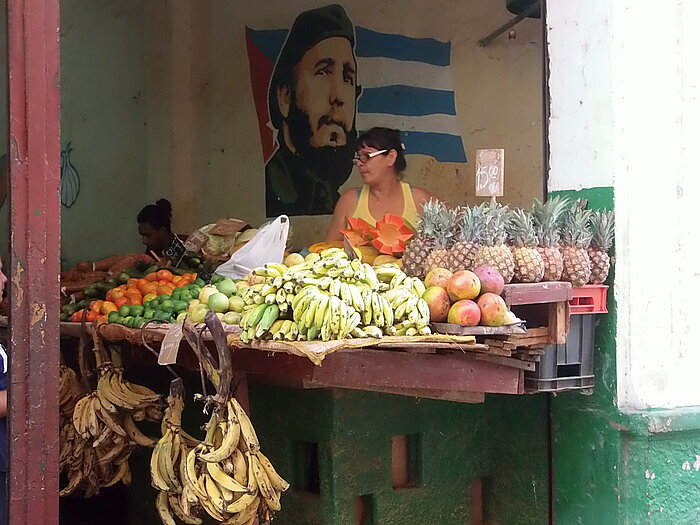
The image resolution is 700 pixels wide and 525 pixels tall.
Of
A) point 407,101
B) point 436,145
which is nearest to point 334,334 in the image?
point 436,145

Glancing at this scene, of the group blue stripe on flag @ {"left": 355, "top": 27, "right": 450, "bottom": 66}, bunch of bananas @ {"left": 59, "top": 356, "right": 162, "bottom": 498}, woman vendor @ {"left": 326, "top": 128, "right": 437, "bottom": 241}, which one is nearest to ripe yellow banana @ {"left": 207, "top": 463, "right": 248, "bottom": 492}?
bunch of bananas @ {"left": 59, "top": 356, "right": 162, "bottom": 498}

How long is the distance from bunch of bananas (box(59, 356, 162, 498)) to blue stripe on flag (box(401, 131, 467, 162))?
337 centimetres

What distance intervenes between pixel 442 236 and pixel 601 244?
754 millimetres

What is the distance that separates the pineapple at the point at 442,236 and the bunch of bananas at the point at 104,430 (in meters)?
1.43

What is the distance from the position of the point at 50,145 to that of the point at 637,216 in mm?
2702

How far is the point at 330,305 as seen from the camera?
3.14 m

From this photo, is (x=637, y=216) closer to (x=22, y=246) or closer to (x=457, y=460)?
(x=457, y=460)

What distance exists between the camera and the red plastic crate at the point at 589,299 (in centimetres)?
394

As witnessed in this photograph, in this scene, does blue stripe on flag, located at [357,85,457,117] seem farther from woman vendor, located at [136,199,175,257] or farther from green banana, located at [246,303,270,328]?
green banana, located at [246,303,270,328]

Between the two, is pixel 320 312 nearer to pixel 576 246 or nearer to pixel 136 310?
pixel 576 246

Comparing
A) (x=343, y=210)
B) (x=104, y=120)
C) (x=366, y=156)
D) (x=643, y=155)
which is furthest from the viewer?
Result: (x=104, y=120)

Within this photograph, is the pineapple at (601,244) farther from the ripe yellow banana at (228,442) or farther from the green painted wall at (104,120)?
the green painted wall at (104,120)

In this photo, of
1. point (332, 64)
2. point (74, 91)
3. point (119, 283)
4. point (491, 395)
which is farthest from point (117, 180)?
point (491, 395)

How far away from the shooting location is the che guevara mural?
262 inches
